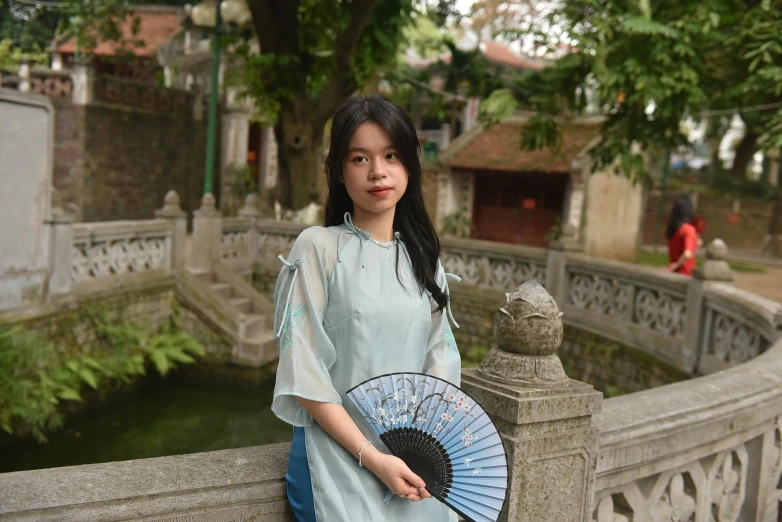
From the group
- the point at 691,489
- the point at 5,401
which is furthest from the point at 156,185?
the point at 691,489

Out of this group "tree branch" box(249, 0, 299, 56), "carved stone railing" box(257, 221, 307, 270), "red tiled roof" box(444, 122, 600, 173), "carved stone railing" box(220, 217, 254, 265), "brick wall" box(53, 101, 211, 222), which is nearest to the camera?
"tree branch" box(249, 0, 299, 56)

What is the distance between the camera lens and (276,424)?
9.13 metres

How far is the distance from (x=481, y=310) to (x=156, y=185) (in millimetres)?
11590

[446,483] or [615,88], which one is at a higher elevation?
[615,88]

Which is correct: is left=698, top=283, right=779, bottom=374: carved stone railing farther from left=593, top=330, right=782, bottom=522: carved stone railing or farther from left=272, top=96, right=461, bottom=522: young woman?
left=272, top=96, right=461, bottom=522: young woman

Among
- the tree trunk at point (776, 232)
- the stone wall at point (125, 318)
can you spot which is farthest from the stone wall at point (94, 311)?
the tree trunk at point (776, 232)

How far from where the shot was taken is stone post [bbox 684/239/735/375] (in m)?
6.49

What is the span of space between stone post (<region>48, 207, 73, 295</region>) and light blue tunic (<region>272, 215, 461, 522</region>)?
703 cm

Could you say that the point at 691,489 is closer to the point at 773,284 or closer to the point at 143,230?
the point at 143,230

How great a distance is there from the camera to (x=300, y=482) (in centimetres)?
197

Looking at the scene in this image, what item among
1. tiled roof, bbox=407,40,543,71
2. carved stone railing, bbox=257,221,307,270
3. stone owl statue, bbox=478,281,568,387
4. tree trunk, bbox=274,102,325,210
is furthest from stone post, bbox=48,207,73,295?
tiled roof, bbox=407,40,543,71

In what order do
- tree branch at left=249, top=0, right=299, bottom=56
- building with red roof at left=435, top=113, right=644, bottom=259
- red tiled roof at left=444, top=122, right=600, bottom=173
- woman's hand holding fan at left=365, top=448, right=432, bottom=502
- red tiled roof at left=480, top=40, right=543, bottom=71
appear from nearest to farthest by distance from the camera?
woman's hand holding fan at left=365, top=448, right=432, bottom=502
tree branch at left=249, top=0, right=299, bottom=56
red tiled roof at left=444, top=122, right=600, bottom=173
building with red roof at left=435, top=113, right=644, bottom=259
red tiled roof at left=480, top=40, right=543, bottom=71

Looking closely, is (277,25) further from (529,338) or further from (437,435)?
(437,435)

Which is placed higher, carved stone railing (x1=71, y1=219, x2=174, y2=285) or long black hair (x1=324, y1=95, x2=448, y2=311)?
long black hair (x1=324, y1=95, x2=448, y2=311)
